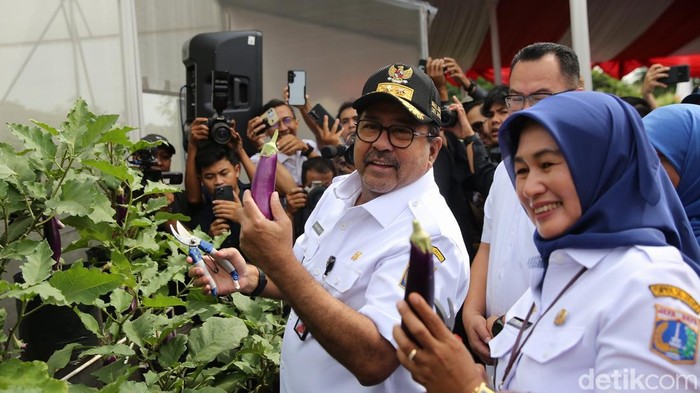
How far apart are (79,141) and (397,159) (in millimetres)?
842

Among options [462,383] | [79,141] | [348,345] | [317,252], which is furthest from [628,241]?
[79,141]

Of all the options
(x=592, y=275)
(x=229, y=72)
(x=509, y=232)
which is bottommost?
(x=509, y=232)

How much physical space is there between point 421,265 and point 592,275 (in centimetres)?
33

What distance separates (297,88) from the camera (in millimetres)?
4312

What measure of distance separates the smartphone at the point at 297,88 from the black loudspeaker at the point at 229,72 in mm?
309

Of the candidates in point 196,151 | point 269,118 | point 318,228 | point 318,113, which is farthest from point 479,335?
point 318,113

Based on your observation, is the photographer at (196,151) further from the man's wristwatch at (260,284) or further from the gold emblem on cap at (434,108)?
the gold emblem on cap at (434,108)

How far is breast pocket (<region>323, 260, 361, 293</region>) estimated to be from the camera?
1.58 metres

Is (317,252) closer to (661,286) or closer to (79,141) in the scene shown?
(79,141)

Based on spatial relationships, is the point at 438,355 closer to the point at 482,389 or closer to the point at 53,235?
the point at 482,389

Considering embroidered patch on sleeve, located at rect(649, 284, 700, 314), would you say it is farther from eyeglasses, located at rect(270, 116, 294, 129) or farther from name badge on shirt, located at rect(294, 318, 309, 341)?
eyeglasses, located at rect(270, 116, 294, 129)

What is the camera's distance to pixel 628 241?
112 cm

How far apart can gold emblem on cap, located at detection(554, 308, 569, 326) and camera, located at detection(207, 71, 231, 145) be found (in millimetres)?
2515

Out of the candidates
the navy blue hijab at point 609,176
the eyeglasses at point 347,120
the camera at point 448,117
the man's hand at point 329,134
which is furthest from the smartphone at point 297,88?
the navy blue hijab at point 609,176
